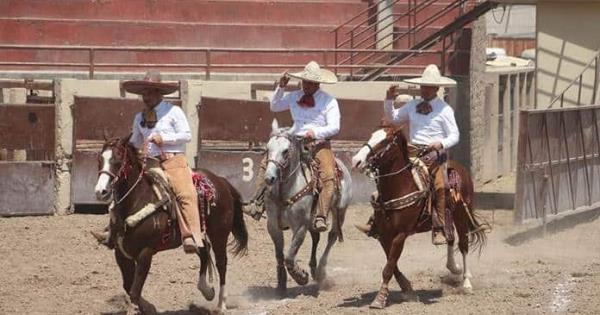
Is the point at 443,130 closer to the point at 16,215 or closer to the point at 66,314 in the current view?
the point at 66,314

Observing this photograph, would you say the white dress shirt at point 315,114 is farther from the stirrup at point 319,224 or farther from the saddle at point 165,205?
the saddle at point 165,205

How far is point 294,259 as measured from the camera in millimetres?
10891

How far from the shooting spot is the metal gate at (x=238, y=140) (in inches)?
640

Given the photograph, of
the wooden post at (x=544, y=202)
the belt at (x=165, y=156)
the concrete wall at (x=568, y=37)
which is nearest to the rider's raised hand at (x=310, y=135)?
the belt at (x=165, y=156)

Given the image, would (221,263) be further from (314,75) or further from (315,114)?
(314,75)

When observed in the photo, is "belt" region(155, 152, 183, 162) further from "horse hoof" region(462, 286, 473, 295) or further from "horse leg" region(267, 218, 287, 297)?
"horse hoof" region(462, 286, 473, 295)

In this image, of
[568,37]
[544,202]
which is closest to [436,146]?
[544,202]

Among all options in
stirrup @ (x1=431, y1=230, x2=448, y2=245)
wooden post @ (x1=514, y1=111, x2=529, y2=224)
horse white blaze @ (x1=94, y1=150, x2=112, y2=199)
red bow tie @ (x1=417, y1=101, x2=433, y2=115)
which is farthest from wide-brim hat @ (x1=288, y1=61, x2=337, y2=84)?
wooden post @ (x1=514, y1=111, x2=529, y2=224)

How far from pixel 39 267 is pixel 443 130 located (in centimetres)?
425

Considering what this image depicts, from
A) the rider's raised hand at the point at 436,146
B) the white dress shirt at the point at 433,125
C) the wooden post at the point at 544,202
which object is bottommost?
the wooden post at the point at 544,202

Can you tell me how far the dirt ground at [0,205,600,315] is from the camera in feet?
33.8

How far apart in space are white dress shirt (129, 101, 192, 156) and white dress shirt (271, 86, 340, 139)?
5.47ft

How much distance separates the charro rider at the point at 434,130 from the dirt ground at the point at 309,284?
2.46 feet

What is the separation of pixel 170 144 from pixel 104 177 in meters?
→ 0.85
